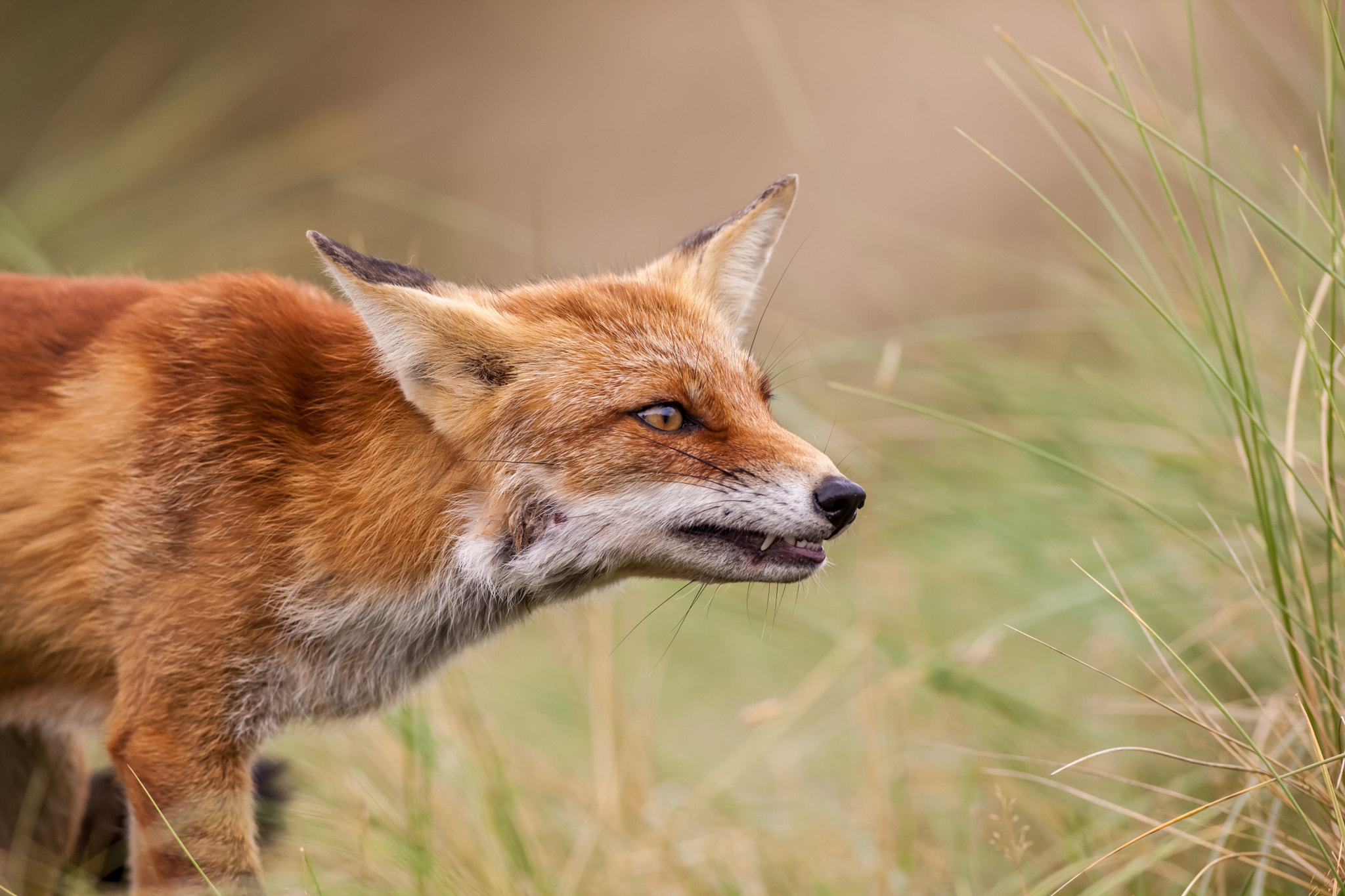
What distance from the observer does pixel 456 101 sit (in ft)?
45.2

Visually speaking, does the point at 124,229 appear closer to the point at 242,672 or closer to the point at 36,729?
the point at 36,729

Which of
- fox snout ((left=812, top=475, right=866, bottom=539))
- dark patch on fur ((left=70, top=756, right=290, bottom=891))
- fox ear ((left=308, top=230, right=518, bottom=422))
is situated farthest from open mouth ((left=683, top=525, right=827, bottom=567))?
dark patch on fur ((left=70, top=756, right=290, bottom=891))

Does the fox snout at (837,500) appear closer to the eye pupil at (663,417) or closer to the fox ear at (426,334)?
the eye pupil at (663,417)

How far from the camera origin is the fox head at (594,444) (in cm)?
262

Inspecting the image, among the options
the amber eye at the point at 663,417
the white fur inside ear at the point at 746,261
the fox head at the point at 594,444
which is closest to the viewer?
the fox head at the point at 594,444

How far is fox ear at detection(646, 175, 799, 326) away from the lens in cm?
329

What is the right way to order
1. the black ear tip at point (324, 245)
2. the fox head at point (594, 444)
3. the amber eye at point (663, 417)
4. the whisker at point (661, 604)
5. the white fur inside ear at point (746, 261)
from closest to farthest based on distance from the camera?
the black ear tip at point (324, 245) < the fox head at point (594, 444) < the amber eye at point (663, 417) < the whisker at point (661, 604) < the white fur inside ear at point (746, 261)

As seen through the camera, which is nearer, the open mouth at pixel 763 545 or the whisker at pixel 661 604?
the open mouth at pixel 763 545

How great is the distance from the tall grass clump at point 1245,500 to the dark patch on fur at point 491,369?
109cm

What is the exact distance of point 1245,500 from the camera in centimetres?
389

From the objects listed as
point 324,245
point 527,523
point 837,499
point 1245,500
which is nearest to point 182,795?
point 527,523

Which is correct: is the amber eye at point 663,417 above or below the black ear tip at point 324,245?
below

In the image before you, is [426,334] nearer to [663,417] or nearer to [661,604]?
[663,417]

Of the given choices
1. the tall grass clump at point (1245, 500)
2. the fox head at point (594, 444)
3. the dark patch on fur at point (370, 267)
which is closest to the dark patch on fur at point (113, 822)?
the fox head at point (594, 444)
